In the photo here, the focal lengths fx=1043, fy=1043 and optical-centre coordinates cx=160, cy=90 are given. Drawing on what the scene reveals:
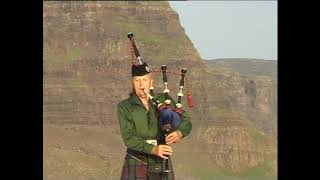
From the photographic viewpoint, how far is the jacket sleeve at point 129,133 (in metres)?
15.2

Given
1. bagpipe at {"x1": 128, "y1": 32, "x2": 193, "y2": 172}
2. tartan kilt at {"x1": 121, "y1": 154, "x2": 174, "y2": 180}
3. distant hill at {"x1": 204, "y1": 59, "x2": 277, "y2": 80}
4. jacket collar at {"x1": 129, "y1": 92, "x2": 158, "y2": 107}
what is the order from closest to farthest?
bagpipe at {"x1": 128, "y1": 32, "x2": 193, "y2": 172}
tartan kilt at {"x1": 121, "y1": 154, "x2": 174, "y2": 180}
jacket collar at {"x1": 129, "y1": 92, "x2": 158, "y2": 107}
distant hill at {"x1": 204, "y1": 59, "x2": 277, "y2": 80}

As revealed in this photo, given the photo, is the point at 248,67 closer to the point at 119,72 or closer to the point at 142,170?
the point at 119,72

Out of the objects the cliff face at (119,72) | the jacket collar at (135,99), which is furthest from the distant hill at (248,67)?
the jacket collar at (135,99)

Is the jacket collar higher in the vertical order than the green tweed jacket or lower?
higher

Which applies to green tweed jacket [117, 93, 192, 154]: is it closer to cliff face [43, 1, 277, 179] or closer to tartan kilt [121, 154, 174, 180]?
tartan kilt [121, 154, 174, 180]

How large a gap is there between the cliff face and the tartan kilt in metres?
128

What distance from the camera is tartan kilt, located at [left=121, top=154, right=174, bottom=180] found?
15.4 meters

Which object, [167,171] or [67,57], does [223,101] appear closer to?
[67,57]

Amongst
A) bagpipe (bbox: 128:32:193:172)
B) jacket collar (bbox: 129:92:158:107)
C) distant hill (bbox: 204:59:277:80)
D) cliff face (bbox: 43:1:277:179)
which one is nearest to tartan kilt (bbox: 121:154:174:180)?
bagpipe (bbox: 128:32:193:172)

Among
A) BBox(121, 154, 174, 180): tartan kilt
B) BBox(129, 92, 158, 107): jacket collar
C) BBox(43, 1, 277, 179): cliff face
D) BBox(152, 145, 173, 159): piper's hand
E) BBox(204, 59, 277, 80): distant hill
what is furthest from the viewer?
BBox(204, 59, 277, 80): distant hill
